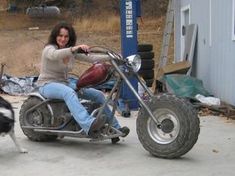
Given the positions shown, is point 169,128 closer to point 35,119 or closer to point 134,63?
point 134,63

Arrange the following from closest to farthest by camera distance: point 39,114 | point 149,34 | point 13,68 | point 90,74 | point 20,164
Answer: point 20,164 < point 90,74 < point 39,114 < point 13,68 < point 149,34

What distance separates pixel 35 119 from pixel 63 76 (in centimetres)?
67

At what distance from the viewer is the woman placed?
22.6ft

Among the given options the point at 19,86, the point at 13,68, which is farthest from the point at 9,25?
the point at 19,86

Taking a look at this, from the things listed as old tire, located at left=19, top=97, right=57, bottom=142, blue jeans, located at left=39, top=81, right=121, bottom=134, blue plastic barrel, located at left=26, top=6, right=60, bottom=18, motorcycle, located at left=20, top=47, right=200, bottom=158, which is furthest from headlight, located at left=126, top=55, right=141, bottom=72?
blue plastic barrel, located at left=26, top=6, right=60, bottom=18

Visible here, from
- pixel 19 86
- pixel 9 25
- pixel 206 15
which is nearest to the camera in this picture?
pixel 206 15

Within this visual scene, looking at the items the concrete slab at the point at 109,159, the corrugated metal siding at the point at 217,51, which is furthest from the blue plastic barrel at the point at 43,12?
the concrete slab at the point at 109,159

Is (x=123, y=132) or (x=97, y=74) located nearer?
(x=97, y=74)

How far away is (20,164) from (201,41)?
7.45 meters

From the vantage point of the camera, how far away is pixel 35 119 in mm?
7512

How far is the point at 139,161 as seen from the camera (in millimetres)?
6449

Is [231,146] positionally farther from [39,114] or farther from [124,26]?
[124,26]

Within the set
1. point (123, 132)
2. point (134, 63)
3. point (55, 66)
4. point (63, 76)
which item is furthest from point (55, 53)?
point (123, 132)

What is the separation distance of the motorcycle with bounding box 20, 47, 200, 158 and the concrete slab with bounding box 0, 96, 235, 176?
0.58ft
